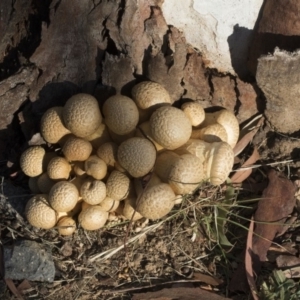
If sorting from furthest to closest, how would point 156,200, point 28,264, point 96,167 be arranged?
point 28,264, point 96,167, point 156,200

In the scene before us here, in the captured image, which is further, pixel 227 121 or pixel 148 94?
pixel 227 121

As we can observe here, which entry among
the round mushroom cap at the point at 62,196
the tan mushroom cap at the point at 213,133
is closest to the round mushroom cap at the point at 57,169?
the round mushroom cap at the point at 62,196

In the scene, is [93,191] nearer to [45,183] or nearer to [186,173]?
[45,183]

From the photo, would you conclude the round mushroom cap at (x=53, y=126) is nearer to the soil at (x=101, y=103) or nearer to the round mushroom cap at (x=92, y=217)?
the soil at (x=101, y=103)

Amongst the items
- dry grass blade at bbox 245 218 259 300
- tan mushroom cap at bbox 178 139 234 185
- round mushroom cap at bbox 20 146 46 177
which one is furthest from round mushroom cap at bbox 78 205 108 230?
dry grass blade at bbox 245 218 259 300

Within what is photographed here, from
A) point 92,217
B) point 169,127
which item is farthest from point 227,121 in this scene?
point 92,217

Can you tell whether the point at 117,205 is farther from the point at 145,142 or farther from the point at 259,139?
the point at 259,139

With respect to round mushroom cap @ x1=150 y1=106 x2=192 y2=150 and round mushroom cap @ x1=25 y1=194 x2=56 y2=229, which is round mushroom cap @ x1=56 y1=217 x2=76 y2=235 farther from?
round mushroom cap @ x1=150 y1=106 x2=192 y2=150
